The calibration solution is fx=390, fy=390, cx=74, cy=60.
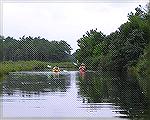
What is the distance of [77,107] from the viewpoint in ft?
41.2

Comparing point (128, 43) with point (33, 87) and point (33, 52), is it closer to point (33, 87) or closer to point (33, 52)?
point (33, 52)

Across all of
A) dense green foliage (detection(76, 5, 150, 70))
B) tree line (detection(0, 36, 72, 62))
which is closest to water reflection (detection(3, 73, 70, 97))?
tree line (detection(0, 36, 72, 62))

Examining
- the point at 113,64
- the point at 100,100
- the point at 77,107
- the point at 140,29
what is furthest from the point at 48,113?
the point at 113,64

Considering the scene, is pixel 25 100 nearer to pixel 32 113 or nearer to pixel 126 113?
pixel 32 113

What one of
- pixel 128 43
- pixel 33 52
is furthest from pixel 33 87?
pixel 33 52

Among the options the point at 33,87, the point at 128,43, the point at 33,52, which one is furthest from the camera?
the point at 33,52

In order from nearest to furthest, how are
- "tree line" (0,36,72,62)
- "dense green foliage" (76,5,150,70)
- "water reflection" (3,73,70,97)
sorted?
"water reflection" (3,73,70,97) < "dense green foliage" (76,5,150,70) < "tree line" (0,36,72,62)

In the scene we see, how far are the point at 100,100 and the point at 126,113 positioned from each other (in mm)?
3476

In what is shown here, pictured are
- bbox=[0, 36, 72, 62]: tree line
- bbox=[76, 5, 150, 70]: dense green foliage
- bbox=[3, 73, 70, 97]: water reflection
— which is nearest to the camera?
→ bbox=[3, 73, 70, 97]: water reflection

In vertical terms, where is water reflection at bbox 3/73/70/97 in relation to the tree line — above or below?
below

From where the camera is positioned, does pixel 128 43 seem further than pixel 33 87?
Yes

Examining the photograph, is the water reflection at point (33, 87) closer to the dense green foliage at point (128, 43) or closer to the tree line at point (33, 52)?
the tree line at point (33, 52)

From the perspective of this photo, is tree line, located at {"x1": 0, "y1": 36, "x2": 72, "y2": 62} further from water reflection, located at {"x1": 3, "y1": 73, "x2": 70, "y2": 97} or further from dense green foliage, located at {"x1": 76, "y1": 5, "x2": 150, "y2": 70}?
water reflection, located at {"x1": 3, "y1": 73, "x2": 70, "y2": 97}

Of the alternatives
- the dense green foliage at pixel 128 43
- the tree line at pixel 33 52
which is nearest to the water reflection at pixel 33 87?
the tree line at pixel 33 52
